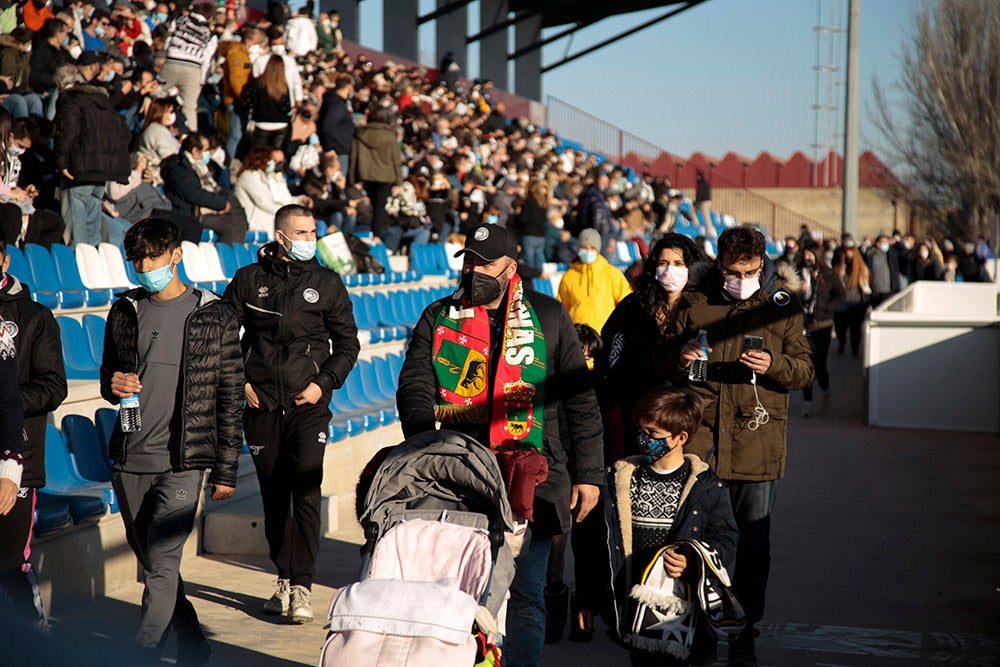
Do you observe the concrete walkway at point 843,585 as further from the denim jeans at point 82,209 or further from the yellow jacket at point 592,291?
the denim jeans at point 82,209

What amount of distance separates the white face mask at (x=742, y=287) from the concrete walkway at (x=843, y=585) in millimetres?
1685

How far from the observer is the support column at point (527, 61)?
150ft

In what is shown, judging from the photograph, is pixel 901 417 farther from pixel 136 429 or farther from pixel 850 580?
pixel 136 429

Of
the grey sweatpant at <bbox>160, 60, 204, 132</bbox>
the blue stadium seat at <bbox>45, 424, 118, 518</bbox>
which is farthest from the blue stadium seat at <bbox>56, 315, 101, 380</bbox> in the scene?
the grey sweatpant at <bbox>160, 60, 204, 132</bbox>

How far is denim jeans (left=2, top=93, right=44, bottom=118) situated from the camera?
Result: 11.6m

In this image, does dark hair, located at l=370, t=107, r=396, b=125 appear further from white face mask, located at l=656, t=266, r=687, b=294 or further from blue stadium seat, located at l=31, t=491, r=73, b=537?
white face mask, located at l=656, t=266, r=687, b=294

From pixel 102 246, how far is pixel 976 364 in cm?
944

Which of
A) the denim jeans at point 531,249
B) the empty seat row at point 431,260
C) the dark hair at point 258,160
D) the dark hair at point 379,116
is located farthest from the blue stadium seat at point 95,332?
the denim jeans at point 531,249

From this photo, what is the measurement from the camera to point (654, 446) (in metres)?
4.43

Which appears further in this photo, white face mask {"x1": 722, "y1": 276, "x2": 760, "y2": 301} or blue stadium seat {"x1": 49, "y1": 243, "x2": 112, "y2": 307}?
blue stadium seat {"x1": 49, "y1": 243, "x2": 112, "y2": 307}

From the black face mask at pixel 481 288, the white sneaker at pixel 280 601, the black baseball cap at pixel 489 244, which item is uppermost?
the black baseball cap at pixel 489 244

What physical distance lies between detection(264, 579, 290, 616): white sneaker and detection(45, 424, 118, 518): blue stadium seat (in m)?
0.97

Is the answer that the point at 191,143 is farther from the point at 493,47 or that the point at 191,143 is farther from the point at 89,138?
the point at 493,47

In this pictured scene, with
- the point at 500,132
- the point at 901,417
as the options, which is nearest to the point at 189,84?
the point at 901,417
